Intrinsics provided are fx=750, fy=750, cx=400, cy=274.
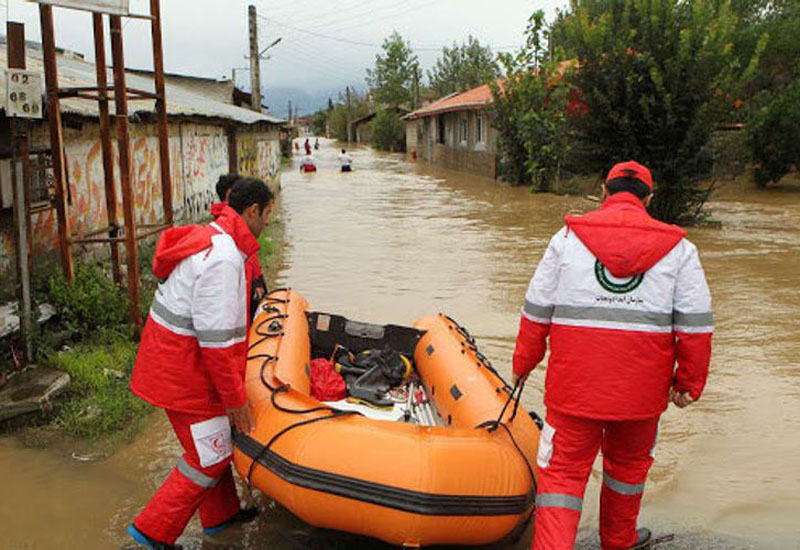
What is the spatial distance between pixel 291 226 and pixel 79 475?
11.4 meters

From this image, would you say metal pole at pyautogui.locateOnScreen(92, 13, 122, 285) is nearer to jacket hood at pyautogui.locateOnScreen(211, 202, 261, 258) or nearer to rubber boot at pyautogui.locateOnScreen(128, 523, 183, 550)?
jacket hood at pyautogui.locateOnScreen(211, 202, 261, 258)

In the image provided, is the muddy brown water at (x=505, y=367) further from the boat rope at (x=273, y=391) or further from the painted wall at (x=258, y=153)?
the painted wall at (x=258, y=153)

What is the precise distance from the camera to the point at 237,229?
11.3 ft

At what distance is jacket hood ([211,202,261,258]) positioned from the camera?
11.2ft

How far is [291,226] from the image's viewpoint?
15.7 meters

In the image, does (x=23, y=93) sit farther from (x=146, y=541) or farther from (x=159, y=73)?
(x=146, y=541)

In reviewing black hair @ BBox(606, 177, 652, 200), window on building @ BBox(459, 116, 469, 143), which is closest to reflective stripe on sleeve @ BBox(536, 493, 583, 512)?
black hair @ BBox(606, 177, 652, 200)

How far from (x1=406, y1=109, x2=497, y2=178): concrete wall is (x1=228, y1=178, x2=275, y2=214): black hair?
78.7 feet

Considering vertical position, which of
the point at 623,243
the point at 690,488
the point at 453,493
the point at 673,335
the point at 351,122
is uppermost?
the point at 351,122

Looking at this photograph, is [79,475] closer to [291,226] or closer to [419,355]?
[419,355]

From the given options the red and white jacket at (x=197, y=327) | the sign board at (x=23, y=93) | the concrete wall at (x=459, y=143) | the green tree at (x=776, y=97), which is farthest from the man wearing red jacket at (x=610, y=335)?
the concrete wall at (x=459, y=143)

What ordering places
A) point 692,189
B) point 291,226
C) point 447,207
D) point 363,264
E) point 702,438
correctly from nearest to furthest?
point 702,438, point 363,264, point 692,189, point 291,226, point 447,207

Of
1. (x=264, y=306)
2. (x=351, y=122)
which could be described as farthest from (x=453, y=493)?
(x=351, y=122)

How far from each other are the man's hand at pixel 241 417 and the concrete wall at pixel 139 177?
348 cm
